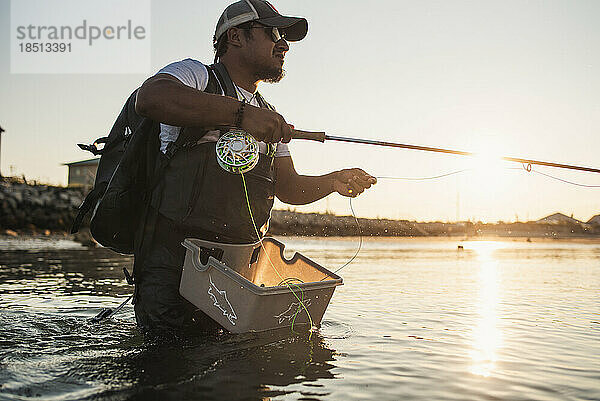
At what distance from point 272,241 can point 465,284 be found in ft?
24.7

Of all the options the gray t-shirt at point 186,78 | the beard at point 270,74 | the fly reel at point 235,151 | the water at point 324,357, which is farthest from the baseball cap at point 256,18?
the water at point 324,357

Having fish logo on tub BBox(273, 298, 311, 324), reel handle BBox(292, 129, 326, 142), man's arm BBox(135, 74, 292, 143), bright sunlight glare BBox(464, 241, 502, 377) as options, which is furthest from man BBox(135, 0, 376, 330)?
bright sunlight glare BBox(464, 241, 502, 377)

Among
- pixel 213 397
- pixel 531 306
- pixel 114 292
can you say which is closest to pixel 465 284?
pixel 531 306

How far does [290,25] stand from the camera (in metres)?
4.12

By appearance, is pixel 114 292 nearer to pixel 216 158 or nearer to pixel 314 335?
pixel 314 335

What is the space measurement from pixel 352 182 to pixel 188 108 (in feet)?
4.83

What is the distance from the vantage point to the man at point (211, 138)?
11.7ft

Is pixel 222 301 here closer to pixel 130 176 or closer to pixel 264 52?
pixel 130 176

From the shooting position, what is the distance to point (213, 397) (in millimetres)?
2857

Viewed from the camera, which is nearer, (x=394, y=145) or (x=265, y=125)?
(x=265, y=125)

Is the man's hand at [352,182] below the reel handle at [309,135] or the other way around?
below

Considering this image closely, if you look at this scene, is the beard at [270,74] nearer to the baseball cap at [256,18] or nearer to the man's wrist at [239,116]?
the baseball cap at [256,18]

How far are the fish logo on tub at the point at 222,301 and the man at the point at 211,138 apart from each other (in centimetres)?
31

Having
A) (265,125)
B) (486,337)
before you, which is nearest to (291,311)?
(265,125)
